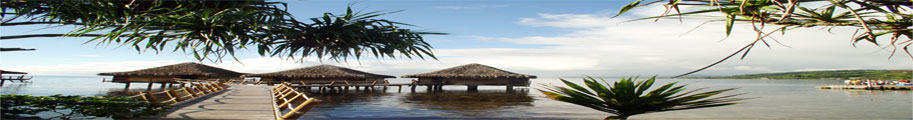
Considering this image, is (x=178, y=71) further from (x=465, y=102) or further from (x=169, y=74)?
(x=465, y=102)

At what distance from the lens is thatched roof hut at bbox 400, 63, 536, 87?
35.2 meters

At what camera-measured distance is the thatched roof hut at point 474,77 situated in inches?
1385

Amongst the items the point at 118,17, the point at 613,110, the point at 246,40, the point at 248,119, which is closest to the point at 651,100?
the point at 613,110

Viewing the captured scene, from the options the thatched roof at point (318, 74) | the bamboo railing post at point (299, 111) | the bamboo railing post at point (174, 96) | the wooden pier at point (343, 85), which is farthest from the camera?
the thatched roof at point (318, 74)

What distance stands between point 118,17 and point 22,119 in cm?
216

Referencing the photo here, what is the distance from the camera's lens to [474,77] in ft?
116

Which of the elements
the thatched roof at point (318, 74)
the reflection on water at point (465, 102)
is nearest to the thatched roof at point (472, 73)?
the thatched roof at point (318, 74)

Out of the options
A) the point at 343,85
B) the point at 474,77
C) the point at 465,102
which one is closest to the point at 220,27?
the point at 465,102

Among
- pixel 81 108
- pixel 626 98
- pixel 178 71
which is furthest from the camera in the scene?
pixel 178 71

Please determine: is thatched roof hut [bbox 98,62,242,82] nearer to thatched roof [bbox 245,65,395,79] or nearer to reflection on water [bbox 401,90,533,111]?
thatched roof [bbox 245,65,395,79]

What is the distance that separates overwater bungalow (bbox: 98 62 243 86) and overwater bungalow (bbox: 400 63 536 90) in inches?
555

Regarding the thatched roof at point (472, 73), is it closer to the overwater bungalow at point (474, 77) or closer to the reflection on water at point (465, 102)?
the overwater bungalow at point (474, 77)

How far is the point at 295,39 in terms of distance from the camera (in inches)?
360

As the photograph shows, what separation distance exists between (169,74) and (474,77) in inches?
788
